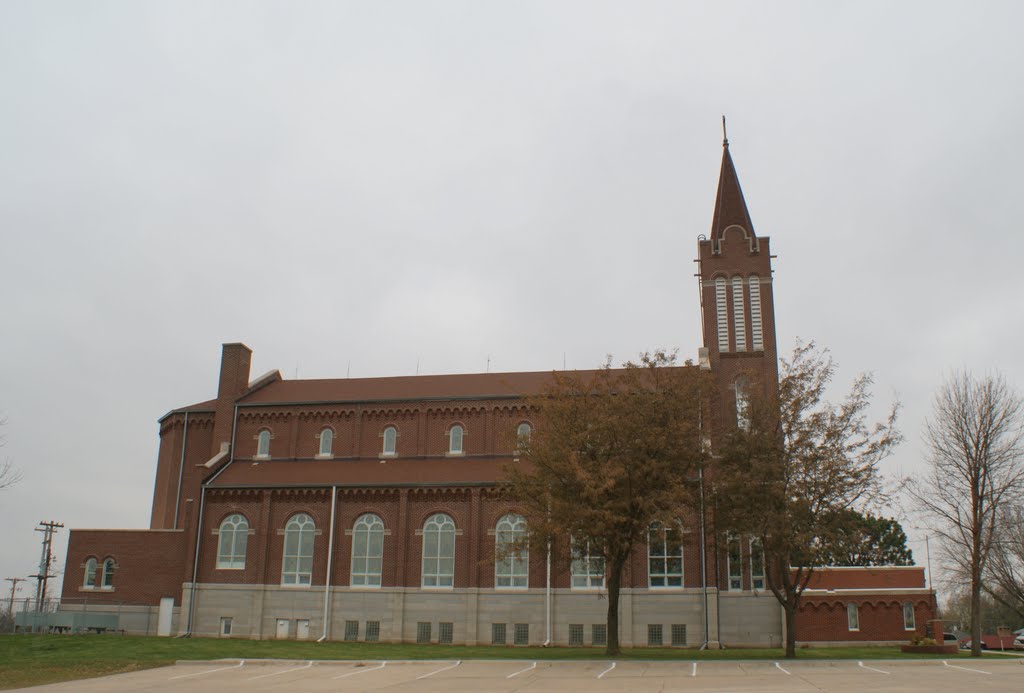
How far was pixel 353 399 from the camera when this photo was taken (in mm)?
51625

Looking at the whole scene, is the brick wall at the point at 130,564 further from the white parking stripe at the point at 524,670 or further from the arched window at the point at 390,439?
the white parking stripe at the point at 524,670

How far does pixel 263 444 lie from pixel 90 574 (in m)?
11.2

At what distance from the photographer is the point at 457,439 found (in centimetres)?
5006

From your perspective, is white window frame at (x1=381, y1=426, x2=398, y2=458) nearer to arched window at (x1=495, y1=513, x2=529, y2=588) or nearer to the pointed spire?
arched window at (x1=495, y1=513, x2=529, y2=588)

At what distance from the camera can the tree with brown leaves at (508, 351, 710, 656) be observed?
33.1 meters

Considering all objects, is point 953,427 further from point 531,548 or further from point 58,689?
point 58,689

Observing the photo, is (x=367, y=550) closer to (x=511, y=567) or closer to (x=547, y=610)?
(x=511, y=567)

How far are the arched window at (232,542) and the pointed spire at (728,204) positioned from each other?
3071cm

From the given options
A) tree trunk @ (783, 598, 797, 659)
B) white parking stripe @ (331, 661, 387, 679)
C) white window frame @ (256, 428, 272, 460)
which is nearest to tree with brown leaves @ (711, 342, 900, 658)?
tree trunk @ (783, 598, 797, 659)

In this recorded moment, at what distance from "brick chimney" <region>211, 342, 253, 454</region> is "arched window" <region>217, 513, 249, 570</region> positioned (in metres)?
5.64

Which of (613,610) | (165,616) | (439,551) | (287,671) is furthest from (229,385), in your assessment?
(613,610)

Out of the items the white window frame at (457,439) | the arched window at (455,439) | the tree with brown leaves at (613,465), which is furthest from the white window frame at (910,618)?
the arched window at (455,439)

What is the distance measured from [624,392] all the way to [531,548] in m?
7.19

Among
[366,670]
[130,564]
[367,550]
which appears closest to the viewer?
[366,670]
